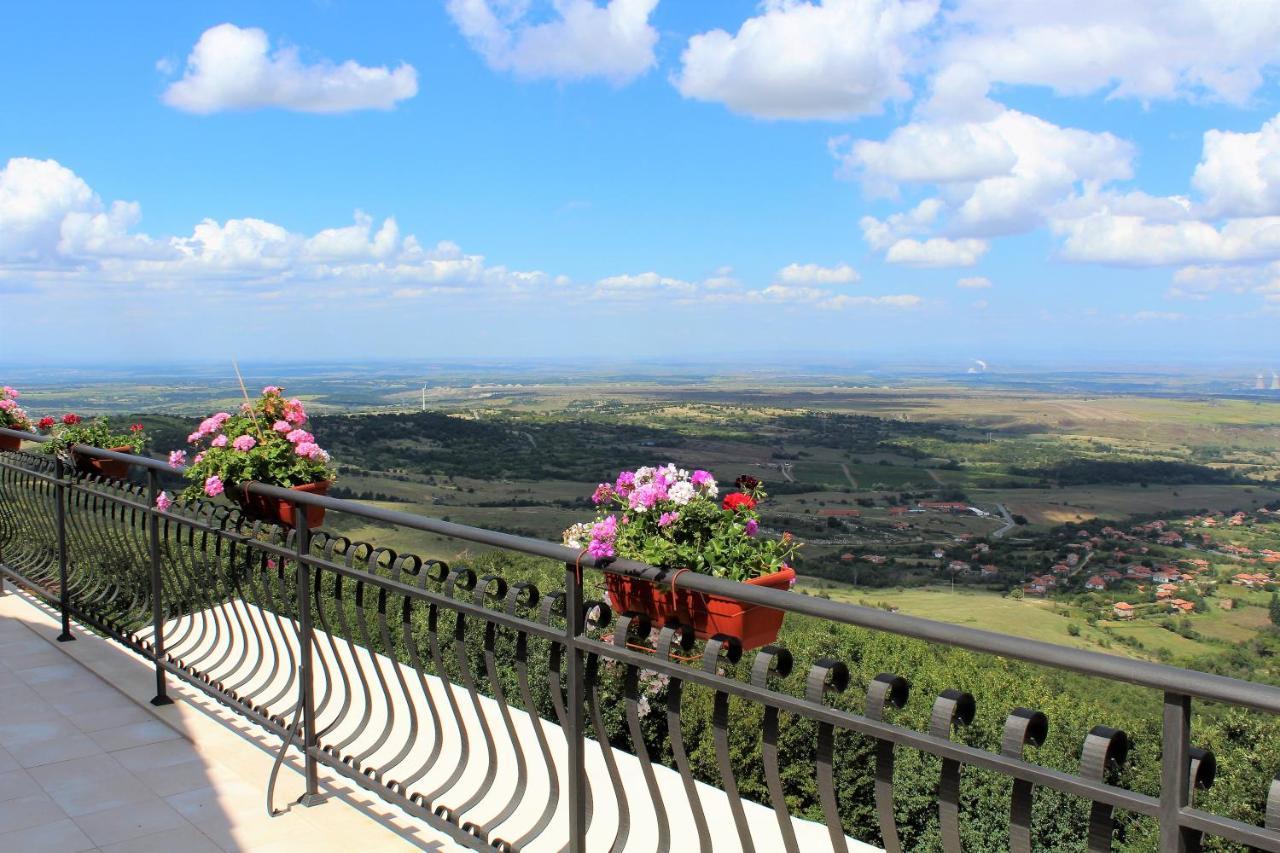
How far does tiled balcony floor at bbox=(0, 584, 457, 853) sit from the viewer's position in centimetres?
313

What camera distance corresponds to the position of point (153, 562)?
13.6 feet

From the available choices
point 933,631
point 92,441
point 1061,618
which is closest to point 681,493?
point 933,631

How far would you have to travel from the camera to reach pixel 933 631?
1623mm

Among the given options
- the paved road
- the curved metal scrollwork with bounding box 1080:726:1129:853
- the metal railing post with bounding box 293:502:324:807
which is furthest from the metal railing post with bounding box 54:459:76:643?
the paved road

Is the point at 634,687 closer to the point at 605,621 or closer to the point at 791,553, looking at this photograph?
the point at 605,621

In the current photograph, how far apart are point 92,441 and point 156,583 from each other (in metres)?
1.99

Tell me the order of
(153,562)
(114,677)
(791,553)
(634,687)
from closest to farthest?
(634,687), (791,553), (153,562), (114,677)

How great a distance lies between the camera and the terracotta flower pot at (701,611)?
2385 mm

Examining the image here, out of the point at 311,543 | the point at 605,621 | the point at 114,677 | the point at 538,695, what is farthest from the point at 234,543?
the point at 538,695

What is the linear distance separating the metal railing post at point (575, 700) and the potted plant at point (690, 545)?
0.11 metres

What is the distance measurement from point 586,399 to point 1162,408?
63629 millimetres

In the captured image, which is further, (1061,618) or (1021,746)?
(1061,618)

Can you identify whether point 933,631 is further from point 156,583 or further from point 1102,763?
point 156,583

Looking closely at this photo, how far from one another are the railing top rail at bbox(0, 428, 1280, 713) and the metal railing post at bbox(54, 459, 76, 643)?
10.3 ft
